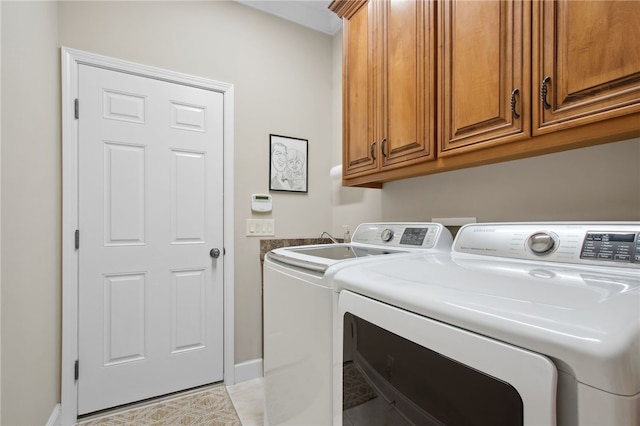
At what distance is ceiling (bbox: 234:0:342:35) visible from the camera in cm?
223

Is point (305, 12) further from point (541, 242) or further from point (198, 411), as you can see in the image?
point (198, 411)

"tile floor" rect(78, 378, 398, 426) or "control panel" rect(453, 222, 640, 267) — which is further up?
"control panel" rect(453, 222, 640, 267)

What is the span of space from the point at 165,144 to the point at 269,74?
3.17ft

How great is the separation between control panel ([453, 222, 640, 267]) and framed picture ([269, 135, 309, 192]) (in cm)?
147

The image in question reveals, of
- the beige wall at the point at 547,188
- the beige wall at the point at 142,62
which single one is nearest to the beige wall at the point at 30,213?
the beige wall at the point at 142,62

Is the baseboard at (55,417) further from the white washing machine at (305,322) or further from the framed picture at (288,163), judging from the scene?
the framed picture at (288,163)

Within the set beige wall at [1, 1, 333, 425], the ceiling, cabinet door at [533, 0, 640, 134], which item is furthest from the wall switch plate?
cabinet door at [533, 0, 640, 134]

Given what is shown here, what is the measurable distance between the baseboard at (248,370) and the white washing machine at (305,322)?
0.75 metres

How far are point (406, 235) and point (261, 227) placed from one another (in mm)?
1157

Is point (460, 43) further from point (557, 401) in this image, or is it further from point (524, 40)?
point (557, 401)

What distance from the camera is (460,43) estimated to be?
1.16m

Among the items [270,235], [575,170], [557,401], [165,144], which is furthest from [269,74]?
[557,401]

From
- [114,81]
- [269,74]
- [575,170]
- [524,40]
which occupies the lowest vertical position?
[575,170]

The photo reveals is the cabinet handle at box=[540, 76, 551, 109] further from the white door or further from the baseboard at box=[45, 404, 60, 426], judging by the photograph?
the baseboard at box=[45, 404, 60, 426]
